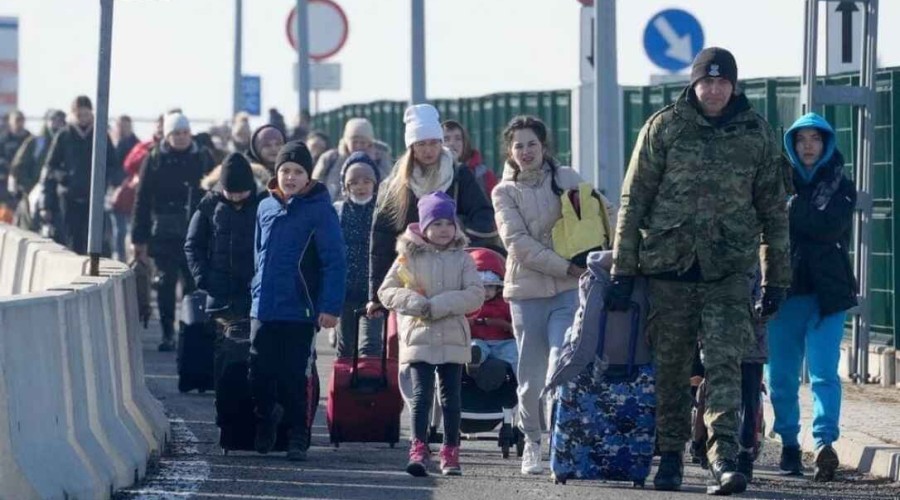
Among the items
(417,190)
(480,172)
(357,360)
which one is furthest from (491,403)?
(480,172)

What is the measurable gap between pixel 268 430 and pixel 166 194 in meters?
7.78

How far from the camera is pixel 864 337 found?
62.8 ft

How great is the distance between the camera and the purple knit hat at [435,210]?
1391 cm

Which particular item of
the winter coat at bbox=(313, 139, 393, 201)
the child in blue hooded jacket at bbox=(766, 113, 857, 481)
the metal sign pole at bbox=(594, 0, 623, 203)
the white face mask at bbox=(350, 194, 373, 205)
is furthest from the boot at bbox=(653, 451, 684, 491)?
the winter coat at bbox=(313, 139, 393, 201)

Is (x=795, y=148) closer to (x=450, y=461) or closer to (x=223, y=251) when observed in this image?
(x=450, y=461)

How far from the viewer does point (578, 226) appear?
14039 millimetres

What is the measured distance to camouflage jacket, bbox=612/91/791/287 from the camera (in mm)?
12781

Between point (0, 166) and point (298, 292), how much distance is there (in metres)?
23.7

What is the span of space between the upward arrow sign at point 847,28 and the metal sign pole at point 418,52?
621 cm

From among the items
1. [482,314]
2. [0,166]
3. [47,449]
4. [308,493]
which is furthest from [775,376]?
[0,166]

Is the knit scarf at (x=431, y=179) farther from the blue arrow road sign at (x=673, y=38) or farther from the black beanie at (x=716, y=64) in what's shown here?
the blue arrow road sign at (x=673, y=38)

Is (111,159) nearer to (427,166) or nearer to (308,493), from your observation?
(427,166)

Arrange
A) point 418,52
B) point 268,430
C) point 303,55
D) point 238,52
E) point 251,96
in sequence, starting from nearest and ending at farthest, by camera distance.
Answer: point 268,430
point 418,52
point 303,55
point 238,52
point 251,96

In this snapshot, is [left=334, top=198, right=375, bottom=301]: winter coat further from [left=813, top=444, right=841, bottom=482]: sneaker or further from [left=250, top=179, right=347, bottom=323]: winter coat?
[left=813, top=444, right=841, bottom=482]: sneaker
